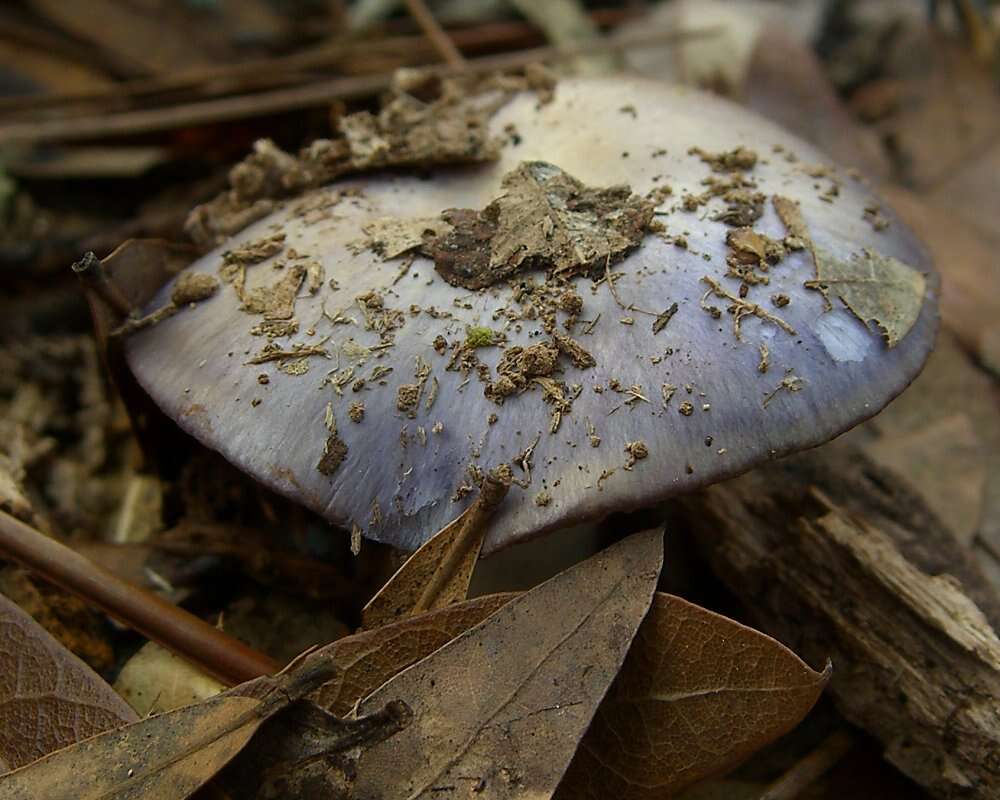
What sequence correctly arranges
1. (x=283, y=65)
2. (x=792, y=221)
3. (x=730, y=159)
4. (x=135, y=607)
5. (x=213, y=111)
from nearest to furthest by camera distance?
(x=135, y=607)
(x=792, y=221)
(x=730, y=159)
(x=213, y=111)
(x=283, y=65)

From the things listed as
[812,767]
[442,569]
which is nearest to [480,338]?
[442,569]

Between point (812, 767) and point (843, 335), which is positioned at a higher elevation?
point (843, 335)

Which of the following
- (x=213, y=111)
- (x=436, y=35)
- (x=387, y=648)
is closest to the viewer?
(x=387, y=648)

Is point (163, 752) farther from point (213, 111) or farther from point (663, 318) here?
point (213, 111)

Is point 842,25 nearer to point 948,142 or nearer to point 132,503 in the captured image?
point 948,142

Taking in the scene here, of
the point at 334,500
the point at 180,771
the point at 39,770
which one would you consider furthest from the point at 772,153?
the point at 39,770

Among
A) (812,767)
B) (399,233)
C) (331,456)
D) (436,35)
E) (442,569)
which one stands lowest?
(812,767)

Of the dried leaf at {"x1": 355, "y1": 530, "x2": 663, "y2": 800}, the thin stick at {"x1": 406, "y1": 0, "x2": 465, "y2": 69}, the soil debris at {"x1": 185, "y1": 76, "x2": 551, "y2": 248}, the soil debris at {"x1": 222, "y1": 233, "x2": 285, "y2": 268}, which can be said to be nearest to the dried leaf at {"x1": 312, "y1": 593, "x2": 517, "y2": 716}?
the dried leaf at {"x1": 355, "y1": 530, "x2": 663, "y2": 800}
